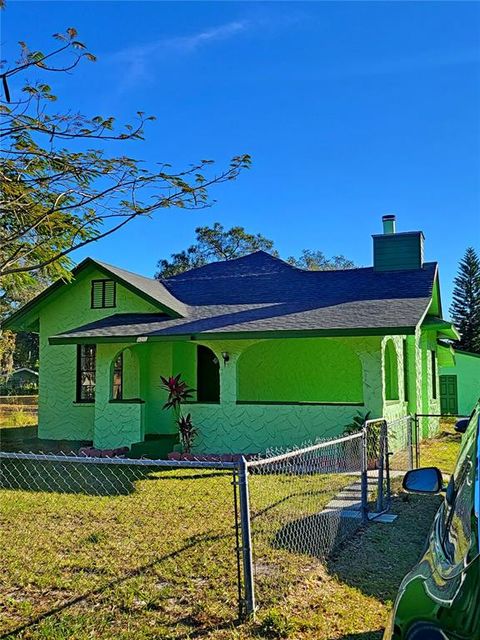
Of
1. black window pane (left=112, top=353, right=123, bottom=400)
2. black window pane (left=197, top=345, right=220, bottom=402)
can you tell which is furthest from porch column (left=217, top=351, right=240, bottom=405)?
black window pane (left=112, top=353, right=123, bottom=400)

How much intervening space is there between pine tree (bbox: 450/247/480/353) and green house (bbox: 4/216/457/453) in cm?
2573

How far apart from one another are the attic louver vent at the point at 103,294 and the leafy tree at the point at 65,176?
25.4 ft

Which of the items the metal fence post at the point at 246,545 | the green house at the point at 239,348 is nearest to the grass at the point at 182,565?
the metal fence post at the point at 246,545

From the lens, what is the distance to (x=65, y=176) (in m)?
6.14

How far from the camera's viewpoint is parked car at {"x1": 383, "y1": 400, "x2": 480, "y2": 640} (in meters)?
1.67

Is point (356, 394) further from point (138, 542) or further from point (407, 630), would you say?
point (407, 630)

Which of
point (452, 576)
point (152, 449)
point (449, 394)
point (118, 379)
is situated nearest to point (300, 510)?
point (452, 576)

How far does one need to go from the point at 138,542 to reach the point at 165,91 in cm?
691

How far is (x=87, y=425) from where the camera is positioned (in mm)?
14438

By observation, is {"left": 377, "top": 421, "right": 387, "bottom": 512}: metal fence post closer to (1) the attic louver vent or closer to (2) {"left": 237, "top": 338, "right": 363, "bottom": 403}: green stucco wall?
(2) {"left": 237, "top": 338, "right": 363, "bottom": 403}: green stucco wall

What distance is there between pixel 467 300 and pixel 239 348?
114 feet

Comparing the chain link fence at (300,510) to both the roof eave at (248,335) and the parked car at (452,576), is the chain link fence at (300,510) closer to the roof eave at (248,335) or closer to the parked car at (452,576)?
the parked car at (452,576)

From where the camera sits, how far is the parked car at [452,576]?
1.67 meters

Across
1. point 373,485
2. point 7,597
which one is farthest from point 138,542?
point 373,485
